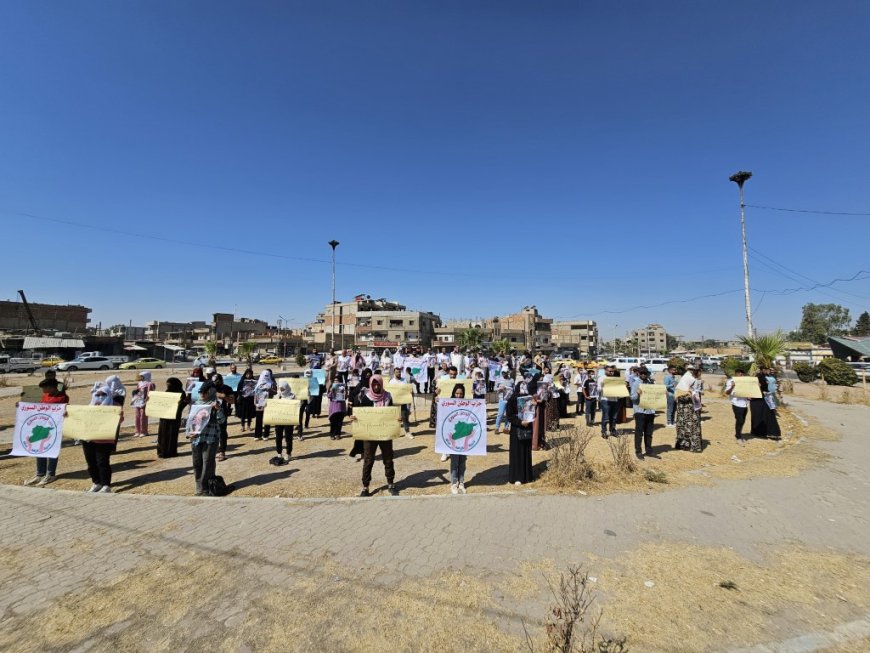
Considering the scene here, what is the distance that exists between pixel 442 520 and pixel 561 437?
5604 mm

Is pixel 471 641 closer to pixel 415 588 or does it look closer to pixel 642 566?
pixel 415 588

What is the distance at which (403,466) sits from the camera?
7.83 meters

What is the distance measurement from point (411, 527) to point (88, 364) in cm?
4996

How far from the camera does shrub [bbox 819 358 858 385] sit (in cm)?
2542

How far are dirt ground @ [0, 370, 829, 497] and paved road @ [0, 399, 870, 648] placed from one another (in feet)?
1.83

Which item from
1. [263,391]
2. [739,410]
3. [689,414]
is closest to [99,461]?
[263,391]

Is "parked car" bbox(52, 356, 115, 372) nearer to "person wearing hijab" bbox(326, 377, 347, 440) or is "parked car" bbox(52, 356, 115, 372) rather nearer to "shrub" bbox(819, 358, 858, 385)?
"person wearing hijab" bbox(326, 377, 347, 440)

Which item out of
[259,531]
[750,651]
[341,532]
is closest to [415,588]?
[341,532]

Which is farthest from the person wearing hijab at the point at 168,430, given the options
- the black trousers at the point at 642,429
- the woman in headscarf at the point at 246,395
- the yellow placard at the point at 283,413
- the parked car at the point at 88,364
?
the parked car at the point at 88,364

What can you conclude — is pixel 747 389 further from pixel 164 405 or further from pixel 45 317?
pixel 45 317

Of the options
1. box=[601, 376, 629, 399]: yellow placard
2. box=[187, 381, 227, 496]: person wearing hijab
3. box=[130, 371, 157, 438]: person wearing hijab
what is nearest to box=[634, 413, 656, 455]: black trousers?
box=[601, 376, 629, 399]: yellow placard

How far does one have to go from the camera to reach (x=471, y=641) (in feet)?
9.83

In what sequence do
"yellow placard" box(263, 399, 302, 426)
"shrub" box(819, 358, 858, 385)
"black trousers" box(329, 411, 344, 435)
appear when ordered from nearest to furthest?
"yellow placard" box(263, 399, 302, 426) < "black trousers" box(329, 411, 344, 435) < "shrub" box(819, 358, 858, 385)

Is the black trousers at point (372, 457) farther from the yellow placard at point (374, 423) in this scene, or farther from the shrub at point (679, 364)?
the shrub at point (679, 364)
